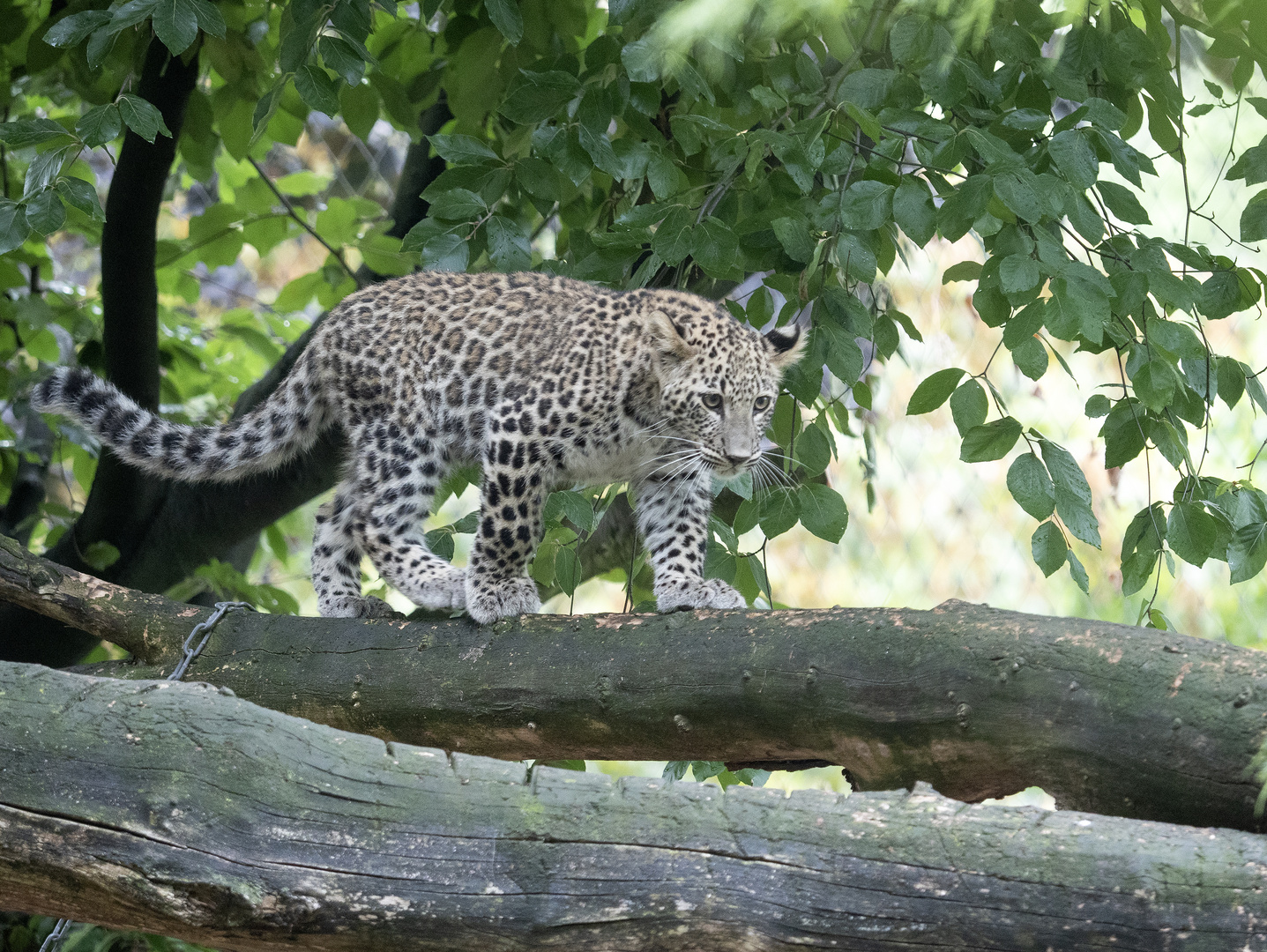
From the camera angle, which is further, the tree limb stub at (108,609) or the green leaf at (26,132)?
the tree limb stub at (108,609)

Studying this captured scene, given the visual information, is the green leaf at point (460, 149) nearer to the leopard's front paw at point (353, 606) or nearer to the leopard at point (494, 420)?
the leopard at point (494, 420)

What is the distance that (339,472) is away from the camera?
5.39m

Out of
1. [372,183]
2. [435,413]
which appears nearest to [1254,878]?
[435,413]

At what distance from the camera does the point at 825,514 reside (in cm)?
380

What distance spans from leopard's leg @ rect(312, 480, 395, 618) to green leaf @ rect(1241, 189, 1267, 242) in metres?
3.21

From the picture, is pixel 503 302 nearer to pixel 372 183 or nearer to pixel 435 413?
pixel 435 413

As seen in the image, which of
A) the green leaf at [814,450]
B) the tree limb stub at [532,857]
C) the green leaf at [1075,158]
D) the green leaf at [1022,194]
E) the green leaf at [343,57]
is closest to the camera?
the tree limb stub at [532,857]

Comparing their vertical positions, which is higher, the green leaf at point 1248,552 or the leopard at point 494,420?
the leopard at point 494,420

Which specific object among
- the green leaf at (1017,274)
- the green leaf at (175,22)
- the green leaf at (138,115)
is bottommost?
the green leaf at (1017,274)

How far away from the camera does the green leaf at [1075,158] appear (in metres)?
3.30

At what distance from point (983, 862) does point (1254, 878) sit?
0.45 metres

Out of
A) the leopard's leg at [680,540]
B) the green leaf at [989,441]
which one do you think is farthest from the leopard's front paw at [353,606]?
the green leaf at [989,441]

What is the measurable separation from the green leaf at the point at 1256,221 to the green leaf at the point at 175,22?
2859 mm

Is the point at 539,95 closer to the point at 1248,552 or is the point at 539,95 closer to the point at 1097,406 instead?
the point at 1097,406
